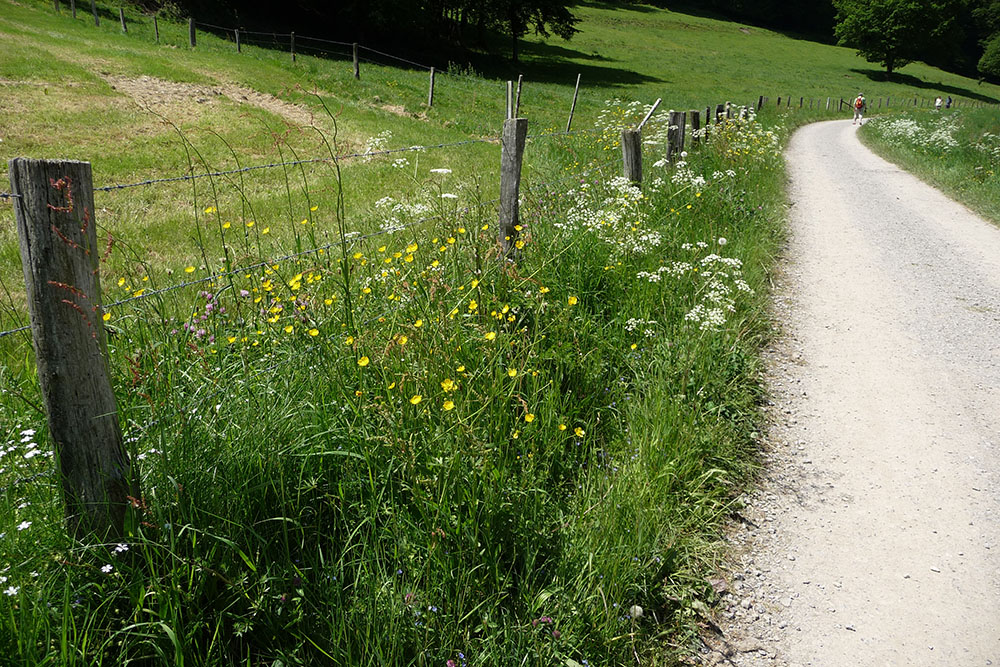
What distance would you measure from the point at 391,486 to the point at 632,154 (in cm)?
580

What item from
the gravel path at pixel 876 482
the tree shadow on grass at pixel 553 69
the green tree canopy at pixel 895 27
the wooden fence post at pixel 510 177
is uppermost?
the green tree canopy at pixel 895 27

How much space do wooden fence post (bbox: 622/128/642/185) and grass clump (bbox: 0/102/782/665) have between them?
3245 mm

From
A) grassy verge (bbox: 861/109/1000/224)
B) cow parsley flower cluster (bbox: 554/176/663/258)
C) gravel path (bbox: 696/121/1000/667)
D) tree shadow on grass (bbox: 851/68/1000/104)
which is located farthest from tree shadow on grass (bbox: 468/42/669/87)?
tree shadow on grass (bbox: 851/68/1000/104)

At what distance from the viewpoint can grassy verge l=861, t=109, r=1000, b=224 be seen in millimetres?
13211

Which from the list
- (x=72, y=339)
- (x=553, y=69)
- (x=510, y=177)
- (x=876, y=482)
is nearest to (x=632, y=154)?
(x=510, y=177)

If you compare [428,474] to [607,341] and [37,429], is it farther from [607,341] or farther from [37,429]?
[607,341]

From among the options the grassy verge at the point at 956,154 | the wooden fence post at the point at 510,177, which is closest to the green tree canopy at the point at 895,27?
the grassy verge at the point at 956,154

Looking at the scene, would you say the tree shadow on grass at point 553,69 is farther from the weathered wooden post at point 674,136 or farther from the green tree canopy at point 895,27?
the green tree canopy at point 895,27

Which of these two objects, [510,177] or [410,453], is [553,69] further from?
[410,453]

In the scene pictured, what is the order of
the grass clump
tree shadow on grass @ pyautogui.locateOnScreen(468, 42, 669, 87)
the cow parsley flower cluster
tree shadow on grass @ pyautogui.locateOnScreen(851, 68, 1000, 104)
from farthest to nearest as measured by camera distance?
tree shadow on grass @ pyautogui.locateOnScreen(851, 68, 1000, 104)
tree shadow on grass @ pyautogui.locateOnScreen(468, 42, 669, 87)
the cow parsley flower cluster
the grass clump

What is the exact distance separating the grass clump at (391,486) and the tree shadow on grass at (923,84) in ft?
273

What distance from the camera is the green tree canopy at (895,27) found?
74.3 metres

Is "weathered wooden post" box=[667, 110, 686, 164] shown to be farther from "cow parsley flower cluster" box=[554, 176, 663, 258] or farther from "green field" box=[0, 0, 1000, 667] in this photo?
"cow parsley flower cluster" box=[554, 176, 663, 258]

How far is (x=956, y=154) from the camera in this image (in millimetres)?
17172
